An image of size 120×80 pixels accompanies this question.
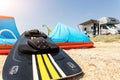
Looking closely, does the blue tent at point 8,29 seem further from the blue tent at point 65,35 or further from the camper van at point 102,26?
the camper van at point 102,26

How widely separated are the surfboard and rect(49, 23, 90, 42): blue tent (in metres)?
5.48

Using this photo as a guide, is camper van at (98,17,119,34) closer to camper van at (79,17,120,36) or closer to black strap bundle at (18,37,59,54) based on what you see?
camper van at (79,17,120,36)

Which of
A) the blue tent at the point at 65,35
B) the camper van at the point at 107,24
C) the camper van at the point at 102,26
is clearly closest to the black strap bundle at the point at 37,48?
the blue tent at the point at 65,35

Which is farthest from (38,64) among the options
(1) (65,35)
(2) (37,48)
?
(1) (65,35)

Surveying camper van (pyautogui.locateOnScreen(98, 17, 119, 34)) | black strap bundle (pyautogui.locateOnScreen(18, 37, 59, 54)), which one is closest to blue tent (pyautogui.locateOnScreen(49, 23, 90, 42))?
black strap bundle (pyautogui.locateOnScreen(18, 37, 59, 54))

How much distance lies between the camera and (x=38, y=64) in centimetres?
548

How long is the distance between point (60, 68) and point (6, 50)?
490 cm

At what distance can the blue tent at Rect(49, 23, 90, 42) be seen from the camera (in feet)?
39.2

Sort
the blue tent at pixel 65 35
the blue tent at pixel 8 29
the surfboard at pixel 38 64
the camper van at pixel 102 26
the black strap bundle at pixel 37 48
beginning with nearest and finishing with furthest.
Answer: the surfboard at pixel 38 64
the black strap bundle at pixel 37 48
the blue tent at pixel 8 29
the blue tent at pixel 65 35
the camper van at pixel 102 26

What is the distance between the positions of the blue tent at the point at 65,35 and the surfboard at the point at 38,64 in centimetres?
548

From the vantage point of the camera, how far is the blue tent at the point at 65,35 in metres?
11.9

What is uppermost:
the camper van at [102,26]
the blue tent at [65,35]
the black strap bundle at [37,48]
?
the black strap bundle at [37,48]

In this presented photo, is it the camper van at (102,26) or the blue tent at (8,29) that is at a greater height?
the blue tent at (8,29)

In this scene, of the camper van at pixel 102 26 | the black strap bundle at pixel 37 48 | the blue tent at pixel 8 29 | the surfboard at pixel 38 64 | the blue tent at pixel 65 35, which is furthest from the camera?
the camper van at pixel 102 26
